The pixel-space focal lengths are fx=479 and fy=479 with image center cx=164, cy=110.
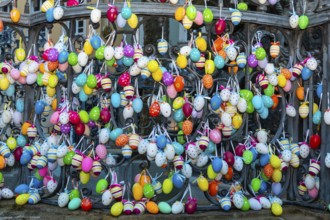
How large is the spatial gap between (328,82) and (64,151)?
2.96m

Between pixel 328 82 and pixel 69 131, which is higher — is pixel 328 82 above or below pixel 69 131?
above

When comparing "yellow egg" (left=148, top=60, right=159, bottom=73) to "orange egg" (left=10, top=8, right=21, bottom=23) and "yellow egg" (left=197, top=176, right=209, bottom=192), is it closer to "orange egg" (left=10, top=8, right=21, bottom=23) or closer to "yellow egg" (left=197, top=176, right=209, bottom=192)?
"yellow egg" (left=197, top=176, right=209, bottom=192)

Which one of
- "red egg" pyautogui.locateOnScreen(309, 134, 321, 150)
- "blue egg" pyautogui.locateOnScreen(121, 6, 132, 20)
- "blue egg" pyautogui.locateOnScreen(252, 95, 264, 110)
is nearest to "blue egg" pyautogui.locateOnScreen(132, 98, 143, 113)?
"blue egg" pyautogui.locateOnScreen(121, 6, 132, 20)

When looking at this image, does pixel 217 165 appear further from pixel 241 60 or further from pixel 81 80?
pixel 81 80

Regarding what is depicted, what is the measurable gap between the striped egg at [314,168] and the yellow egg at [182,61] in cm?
177

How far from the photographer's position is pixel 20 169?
558 centimetres

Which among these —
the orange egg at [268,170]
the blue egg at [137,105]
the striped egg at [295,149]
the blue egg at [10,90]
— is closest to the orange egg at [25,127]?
the blue egg at [10,90]

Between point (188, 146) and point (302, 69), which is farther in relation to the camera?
point (302, 69)

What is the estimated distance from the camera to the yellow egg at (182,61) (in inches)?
198

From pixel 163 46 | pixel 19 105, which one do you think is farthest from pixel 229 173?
pixel 19 105

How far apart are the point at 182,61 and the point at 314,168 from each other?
1.86 m

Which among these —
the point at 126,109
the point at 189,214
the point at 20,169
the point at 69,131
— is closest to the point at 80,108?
the point at 69,131

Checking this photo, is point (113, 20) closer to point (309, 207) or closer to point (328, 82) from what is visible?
point (328, 82)

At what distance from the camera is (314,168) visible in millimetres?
5227
